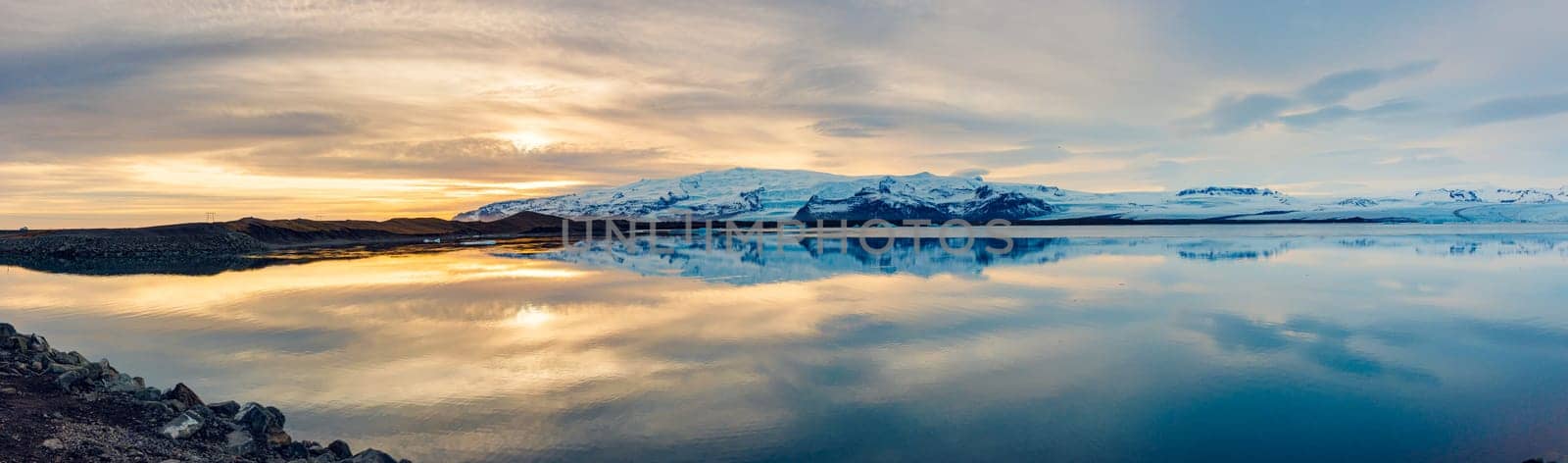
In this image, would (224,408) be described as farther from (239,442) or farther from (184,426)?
(239,442)

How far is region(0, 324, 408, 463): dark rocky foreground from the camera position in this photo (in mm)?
6711

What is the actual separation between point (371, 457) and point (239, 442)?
5.30 feet

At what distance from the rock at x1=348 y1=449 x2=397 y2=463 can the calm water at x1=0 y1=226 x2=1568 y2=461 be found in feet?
1.99

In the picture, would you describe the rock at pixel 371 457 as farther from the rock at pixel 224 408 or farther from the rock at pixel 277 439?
the rock at pixel 224 408

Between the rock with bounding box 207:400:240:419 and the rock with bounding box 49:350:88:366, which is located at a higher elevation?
the rock with bounding box 49:350:88:366

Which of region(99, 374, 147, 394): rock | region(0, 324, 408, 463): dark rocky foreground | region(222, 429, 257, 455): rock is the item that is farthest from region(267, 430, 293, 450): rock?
region(99, 374, 147, 394): rock

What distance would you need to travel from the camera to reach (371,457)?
6.73 metres

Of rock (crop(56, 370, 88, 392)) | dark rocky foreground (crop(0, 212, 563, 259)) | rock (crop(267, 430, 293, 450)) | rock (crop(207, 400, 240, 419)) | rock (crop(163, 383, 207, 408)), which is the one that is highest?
dark rocky foreground (crop(0, 212, 563, 259))

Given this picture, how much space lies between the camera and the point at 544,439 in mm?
7707

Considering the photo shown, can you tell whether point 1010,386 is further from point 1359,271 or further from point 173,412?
point 1359,271

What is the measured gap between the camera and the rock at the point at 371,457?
6.69 metres

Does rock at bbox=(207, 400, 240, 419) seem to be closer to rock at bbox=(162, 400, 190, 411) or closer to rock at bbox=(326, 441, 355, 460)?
rock at bbox=(162, 400, 190, 411)

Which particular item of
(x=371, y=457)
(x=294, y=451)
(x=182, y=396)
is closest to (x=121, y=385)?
(x=182, y=396)

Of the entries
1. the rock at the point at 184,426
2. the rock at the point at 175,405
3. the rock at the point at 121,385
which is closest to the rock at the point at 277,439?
the rock at the point at 184,426
